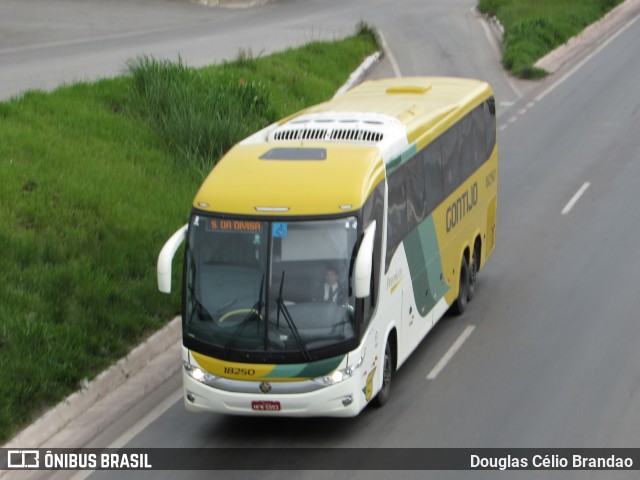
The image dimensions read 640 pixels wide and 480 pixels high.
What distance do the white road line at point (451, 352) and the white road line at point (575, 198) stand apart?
644cm

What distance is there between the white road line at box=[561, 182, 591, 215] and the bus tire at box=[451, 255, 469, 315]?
545cm

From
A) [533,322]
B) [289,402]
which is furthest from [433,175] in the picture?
[289,402]

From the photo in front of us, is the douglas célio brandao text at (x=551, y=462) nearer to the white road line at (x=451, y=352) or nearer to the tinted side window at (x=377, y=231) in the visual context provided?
the tinted side window at (x=377, y=231)

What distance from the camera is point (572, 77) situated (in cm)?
3566

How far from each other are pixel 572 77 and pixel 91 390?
78.2 ft

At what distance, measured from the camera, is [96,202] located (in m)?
19.3

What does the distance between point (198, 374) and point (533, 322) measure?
604 centimetres

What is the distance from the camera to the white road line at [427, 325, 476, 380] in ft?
51.8

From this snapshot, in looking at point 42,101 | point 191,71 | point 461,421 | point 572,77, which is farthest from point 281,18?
point 461,421

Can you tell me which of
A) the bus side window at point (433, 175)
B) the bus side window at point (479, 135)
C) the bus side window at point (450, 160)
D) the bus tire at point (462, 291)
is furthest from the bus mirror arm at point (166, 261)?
the bus side window at point (479, 135)

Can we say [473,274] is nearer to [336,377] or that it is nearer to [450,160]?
[450,160]

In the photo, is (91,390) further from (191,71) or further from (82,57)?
(82,57)

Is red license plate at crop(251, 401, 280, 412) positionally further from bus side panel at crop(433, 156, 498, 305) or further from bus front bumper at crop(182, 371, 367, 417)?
bus side panel at crop(433, 156, 498, 305)

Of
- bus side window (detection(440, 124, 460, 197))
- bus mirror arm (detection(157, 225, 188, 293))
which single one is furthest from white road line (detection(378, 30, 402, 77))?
bus mirror arm (detection(157, 225, 188, 293))
